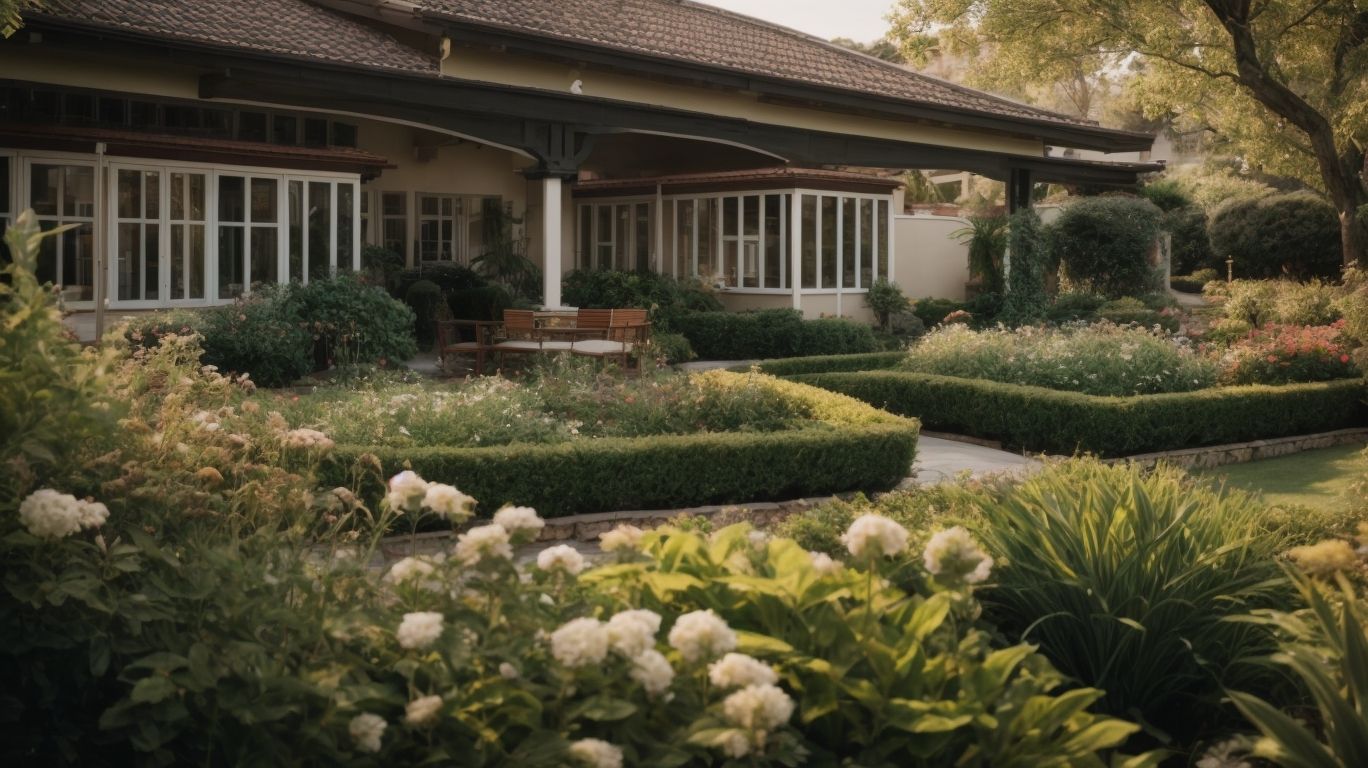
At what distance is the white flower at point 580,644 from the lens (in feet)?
10.3

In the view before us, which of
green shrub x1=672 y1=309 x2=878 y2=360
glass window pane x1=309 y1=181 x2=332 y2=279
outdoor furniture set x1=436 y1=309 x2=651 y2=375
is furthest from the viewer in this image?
green shrub x1=672 y1=309 x2=878 y2=360

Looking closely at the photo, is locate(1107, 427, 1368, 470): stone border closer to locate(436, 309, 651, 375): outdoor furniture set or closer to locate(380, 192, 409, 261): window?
locate(436, 309, 651, 375): outdoor furniture set

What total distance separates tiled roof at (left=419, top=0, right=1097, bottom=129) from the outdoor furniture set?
4.04m

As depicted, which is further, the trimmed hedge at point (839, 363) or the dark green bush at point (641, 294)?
the dark green bush at point (641, 294)

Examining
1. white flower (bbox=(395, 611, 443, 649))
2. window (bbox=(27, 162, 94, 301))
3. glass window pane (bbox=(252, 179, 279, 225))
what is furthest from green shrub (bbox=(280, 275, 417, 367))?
white flower (bbox=(395, 611, 443, 649))

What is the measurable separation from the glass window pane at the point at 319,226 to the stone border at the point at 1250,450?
32.3 feet

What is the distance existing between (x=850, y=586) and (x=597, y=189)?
2153cm

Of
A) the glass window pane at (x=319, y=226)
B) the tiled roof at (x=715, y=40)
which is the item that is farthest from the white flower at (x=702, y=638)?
the tiled roof at (x=715, y=40)

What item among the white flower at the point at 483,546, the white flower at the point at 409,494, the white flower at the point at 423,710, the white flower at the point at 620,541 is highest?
the white flower at the point at 409,494

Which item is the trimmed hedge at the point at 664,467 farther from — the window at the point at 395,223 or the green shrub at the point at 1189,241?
the green shrub at the point at 1189,241

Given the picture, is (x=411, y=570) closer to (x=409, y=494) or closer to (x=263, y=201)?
(x=409, y=494)

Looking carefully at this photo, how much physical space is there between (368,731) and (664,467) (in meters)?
5.96

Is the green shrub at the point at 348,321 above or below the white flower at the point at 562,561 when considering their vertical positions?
above

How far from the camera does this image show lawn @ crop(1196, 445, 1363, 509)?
34.4 ft
